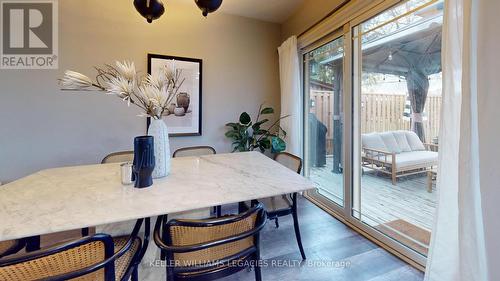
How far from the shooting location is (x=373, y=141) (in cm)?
241

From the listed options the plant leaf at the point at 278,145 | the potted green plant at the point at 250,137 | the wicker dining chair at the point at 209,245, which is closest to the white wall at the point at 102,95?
the potted green plant at the point at 250,137

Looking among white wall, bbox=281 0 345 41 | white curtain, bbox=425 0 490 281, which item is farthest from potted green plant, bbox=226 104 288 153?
white curtain, bbox=425 0 490 281

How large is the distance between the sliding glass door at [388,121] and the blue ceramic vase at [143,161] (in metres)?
2.01

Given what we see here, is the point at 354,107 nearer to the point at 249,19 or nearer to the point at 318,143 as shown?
the point at 318,143

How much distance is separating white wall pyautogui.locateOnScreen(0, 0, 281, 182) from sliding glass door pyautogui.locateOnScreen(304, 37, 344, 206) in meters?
0.87

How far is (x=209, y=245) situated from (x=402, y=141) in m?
2.05

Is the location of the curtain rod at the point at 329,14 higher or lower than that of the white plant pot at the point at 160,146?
higher

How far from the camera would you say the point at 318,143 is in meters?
3.30

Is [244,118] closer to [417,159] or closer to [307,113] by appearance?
[307,113]

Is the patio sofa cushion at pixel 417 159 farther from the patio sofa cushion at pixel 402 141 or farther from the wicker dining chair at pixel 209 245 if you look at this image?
the wicker dining chair at pixel 209 245

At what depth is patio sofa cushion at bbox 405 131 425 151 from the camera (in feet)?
6.50

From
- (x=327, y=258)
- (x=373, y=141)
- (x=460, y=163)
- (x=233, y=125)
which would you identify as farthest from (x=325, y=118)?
(x=460, y=163)

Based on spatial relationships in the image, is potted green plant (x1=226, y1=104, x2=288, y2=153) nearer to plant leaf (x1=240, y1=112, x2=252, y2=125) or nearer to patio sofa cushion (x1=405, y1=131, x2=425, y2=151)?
plant leaf (x1=240, y1=112, x2=252, y2=125)

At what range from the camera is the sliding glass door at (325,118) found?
2760mm
